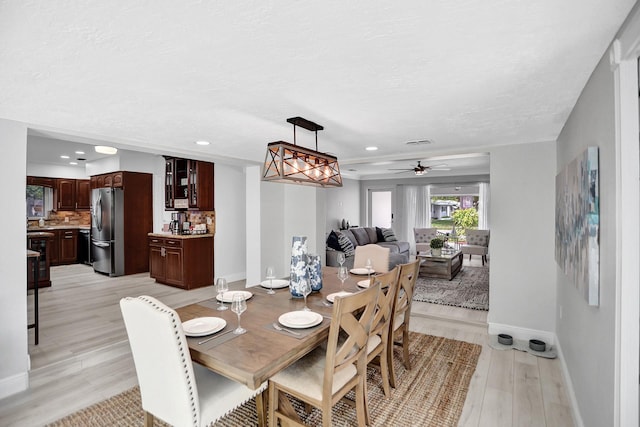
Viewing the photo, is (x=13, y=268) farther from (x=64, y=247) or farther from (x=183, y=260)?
(x=64, y=247)

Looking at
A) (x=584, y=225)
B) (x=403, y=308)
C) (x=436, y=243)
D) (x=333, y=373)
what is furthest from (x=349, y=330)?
(x=436, y=243)

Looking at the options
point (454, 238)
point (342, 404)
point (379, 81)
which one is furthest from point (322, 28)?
point (454, 238)

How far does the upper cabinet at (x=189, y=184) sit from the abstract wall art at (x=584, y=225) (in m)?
5.22

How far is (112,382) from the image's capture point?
2.70 m

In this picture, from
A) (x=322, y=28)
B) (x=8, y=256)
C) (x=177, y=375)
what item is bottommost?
(x=177, y=375)

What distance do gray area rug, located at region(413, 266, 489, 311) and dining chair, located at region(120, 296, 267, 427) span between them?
153 inches

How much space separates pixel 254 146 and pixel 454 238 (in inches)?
289

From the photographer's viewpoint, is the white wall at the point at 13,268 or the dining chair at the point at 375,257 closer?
the white wall at the point at 13,268

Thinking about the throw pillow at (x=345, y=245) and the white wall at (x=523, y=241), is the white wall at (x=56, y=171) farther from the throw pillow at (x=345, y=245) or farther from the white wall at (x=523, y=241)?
the white wall at (x=523, y=241)

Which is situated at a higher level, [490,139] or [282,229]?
[490,139]

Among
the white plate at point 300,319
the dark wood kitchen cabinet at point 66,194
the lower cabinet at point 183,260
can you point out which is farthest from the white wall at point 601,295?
the dark wood kitchen cabinet at point 66,194

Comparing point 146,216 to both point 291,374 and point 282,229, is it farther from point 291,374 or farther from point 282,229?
point 291,374

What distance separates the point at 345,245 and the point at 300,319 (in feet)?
15.4

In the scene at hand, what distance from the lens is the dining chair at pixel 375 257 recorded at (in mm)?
3682
